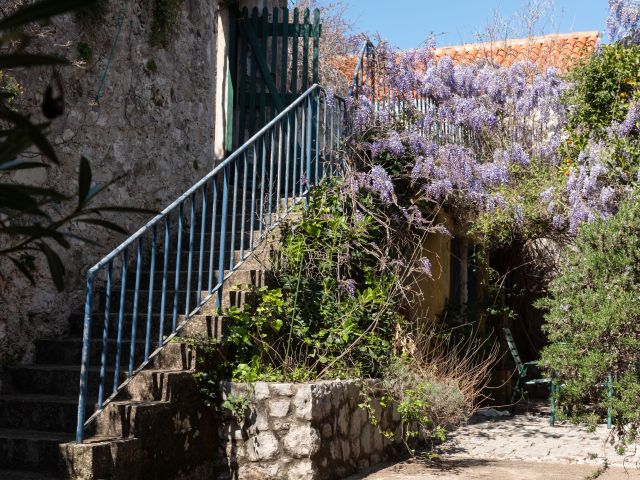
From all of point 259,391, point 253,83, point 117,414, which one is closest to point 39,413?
point 117,414

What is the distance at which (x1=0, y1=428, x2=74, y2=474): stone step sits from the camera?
4.34 m

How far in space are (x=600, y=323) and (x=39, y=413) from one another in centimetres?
319

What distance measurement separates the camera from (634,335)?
14.8ft

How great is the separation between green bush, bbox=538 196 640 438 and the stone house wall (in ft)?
8.84

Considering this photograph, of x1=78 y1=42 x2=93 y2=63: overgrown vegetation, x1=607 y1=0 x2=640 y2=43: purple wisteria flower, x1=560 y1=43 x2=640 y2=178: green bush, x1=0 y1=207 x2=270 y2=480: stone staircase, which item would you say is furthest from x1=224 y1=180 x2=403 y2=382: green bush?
x1=607 y1=0 x2=640 y2=43: purple wisteria flower

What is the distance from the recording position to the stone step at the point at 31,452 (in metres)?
4.34

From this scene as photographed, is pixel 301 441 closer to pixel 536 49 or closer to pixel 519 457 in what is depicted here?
pixel 519 457

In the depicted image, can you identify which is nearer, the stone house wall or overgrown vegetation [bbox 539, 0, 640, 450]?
overgrown vegetation [bbox 539, 0, 640, 450]

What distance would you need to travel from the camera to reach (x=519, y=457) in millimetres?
6539

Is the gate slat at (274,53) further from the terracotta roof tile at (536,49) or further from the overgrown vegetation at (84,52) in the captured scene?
the terracotta roof tile at (536,49)

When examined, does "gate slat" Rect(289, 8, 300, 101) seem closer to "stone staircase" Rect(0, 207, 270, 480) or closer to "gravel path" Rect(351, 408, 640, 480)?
"stone staircase" Rect(0, 207, 270, 480)

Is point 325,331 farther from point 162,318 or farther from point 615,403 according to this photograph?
point 615,403

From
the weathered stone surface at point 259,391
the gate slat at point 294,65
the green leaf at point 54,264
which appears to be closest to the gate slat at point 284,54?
the gate slat at point 294,65

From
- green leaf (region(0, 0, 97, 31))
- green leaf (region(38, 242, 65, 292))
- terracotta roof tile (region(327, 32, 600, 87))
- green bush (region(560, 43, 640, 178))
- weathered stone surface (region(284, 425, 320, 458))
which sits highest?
terracotta roof tile (region(327, 32, 600, 87))
